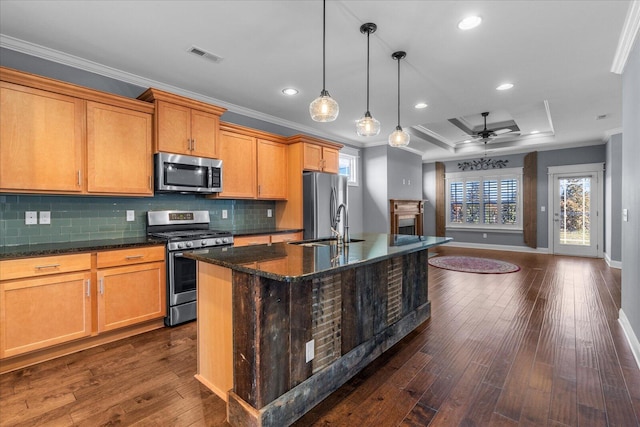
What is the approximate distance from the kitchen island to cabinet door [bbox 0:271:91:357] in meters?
1.24

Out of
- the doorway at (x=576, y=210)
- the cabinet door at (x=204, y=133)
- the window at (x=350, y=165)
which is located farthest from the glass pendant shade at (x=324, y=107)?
the doorway at (x=576, y=210)

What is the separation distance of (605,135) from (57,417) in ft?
29.6

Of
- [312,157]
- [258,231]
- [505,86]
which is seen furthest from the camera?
[312,157]

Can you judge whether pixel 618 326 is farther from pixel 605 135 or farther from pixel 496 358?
pixel 605 135

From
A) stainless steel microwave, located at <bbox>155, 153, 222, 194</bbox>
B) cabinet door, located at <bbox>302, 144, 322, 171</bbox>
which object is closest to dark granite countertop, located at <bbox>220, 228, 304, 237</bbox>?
stainless steel microwave, located at <bbox>155, 153, 222, 194</bbox>

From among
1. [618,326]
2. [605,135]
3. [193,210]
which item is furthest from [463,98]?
[605,135]

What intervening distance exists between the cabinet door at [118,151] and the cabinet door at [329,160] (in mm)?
2582

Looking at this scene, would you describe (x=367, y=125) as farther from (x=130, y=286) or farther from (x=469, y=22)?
(x=130, y=286)

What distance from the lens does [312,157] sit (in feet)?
15.7

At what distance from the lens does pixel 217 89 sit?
377cm

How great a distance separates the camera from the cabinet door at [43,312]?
7.39ft

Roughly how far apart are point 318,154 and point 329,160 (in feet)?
1.02

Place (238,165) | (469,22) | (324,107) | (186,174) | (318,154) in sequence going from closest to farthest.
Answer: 1. (324,107)
2. (469,22)
3. (186,174)
4. (238,165)
5. (318,154)

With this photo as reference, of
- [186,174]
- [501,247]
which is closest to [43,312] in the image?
[186,174]
